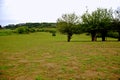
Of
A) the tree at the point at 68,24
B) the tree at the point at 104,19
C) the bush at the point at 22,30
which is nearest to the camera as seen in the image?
the tree at the point at 104,19

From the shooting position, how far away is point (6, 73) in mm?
13070

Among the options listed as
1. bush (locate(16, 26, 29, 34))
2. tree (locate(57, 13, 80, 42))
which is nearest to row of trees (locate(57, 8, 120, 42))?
tree (locate(57, 13, 80, 42))

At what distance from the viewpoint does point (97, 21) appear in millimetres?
50656

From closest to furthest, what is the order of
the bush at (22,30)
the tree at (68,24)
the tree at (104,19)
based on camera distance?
the tree at (104,19), the tree at (68,24), the bush at (22,30)

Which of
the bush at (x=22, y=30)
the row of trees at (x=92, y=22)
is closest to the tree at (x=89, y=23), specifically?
the row of trees at (x=92, y=22)

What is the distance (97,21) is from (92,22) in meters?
1.51

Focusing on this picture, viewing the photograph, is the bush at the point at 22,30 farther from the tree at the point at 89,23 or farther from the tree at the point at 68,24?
the tree at the point at 89,23

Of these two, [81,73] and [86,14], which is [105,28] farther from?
[81,73]

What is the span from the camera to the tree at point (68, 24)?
51.1 meters

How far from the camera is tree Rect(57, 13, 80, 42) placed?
51125 millimetres

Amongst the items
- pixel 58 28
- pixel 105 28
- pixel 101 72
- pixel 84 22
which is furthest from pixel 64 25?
pixel 101 72

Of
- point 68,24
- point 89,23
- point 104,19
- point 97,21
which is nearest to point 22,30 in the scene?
point 68,24

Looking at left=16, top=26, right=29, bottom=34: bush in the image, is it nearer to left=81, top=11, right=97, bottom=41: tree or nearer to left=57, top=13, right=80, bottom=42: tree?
left=57, top=13, right=80, bottom=42: tree

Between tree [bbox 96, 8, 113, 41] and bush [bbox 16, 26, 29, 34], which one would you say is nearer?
tree [bbox 96, 8, 113, 41]
